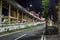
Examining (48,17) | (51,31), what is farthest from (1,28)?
(48,17)

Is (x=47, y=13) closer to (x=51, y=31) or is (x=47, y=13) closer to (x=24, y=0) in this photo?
(x=51, y=31)

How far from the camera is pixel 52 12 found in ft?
81.3

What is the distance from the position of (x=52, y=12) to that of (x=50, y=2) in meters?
3.25

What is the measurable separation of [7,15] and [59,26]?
181 ft

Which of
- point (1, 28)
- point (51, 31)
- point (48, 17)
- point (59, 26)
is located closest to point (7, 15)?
point (1, 28)

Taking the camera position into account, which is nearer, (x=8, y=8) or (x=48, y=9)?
(x=48, y=9)

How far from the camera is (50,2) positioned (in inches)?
856

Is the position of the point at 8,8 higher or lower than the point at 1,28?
higher

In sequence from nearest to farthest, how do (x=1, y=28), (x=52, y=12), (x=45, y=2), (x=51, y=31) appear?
1. (x=45, y=2)
2. (x=52, y=12)
3. (x=51, y=31)
4. (x=1, y=28)

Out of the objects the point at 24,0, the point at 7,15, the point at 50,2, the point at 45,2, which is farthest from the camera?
the point at 24,0

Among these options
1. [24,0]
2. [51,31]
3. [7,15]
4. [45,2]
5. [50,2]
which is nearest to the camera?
[50,2]

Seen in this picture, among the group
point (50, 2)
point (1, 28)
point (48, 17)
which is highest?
point (50, 2)

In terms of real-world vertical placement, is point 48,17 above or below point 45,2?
below

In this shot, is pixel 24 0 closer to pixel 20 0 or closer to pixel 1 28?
pixel 20 0
